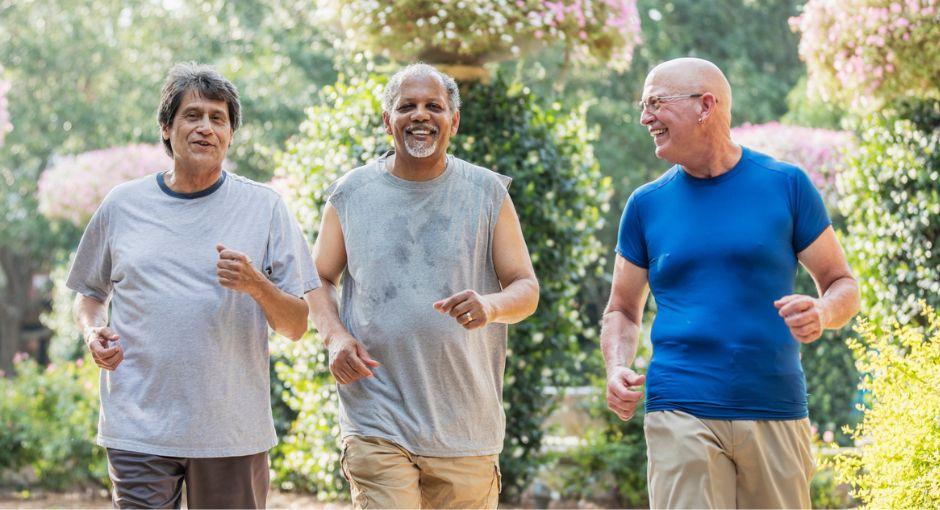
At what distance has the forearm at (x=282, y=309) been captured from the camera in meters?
3.39

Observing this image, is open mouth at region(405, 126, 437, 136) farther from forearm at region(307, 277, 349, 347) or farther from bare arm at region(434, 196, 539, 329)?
forearm at region(307, 277, 349, 347)

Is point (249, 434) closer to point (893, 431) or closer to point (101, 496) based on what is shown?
point (893, 431)

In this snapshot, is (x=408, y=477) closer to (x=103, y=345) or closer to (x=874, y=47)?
(x=103, y=345)

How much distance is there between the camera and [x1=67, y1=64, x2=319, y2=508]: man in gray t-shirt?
3.43 metres

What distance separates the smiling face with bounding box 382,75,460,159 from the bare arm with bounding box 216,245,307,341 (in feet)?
1.98

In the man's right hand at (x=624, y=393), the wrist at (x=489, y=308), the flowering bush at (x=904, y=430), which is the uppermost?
the wrist at (x=489, y=308)

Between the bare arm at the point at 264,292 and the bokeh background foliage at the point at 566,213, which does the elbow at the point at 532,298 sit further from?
the bokeh background foliage at the point at 566,213

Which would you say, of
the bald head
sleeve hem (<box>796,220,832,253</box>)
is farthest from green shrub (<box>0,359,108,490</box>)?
sleeve hem (<box>796,220,832,253</box>)

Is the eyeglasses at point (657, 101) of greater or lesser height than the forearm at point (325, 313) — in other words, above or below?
above

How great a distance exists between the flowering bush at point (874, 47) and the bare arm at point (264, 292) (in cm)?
467

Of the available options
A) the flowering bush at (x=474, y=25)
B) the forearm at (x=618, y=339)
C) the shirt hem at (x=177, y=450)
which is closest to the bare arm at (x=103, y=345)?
the shirt hem at (x=177, y=450)

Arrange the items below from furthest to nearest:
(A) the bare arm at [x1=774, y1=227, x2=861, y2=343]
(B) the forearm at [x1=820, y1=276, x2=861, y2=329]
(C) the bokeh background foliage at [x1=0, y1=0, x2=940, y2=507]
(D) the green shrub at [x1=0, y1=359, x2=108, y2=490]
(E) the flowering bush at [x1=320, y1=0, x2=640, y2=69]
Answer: (D) the green shrub at [x1=0, y1=359, x2=108, y2=490]
(C) the bokeh background foliage at [x1=0, y1=0, x2=940, y2=507]
(E) the flowering bush at [x1=320, y1=0, x2=640, y2=69]
(B) the forearm at [x1=820, y1=276, x2=861, y2=329]
(A) the bare arm at [x1=774, y1=227, x2=861, y2=343]

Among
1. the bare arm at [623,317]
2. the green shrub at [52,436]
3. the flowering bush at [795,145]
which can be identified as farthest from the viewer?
the flowering bush at [795,145]

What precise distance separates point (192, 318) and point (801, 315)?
5.67 ft
